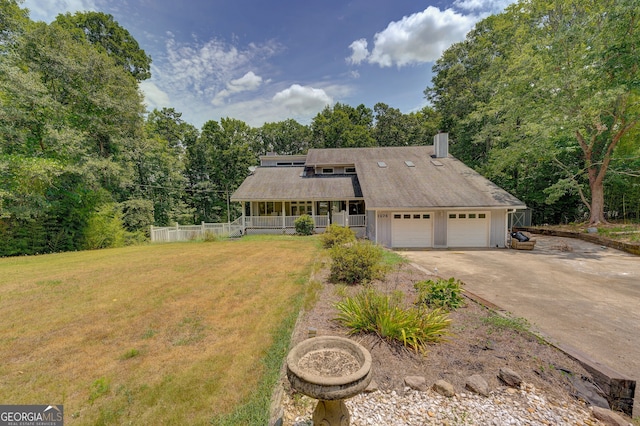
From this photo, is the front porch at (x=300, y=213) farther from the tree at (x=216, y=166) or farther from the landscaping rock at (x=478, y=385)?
the landscaping rock at (x=478, y=385)

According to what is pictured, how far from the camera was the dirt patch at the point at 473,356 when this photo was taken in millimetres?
2672

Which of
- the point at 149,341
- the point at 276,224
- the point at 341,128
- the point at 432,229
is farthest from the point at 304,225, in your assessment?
the point at 341,128

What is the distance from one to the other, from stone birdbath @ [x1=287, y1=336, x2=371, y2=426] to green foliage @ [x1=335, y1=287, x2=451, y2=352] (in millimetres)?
1177

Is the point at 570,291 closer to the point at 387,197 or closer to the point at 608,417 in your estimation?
the point at 608,417

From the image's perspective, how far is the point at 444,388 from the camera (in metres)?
2.50

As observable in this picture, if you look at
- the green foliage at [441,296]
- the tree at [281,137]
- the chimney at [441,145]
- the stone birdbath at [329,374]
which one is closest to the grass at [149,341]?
the stone birdbath at [329,374]

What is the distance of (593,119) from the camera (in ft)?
39.5

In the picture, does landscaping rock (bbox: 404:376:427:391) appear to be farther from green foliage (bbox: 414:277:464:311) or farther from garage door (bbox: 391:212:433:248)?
garage door (bbox: 391:212:433:248)

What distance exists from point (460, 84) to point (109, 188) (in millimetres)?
30461

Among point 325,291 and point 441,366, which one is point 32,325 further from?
point 441,366

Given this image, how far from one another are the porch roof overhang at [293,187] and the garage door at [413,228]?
4.05 metres

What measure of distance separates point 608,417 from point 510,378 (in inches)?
27.8

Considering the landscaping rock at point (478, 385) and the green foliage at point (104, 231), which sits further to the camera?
the green foliage at point (104, 231)

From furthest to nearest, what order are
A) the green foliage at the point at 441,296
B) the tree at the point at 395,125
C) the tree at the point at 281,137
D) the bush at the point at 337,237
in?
1. the tree at the point at 281,137
2. the tree at the point at 395,125
3. the bush at the point at 337,237
4. the green foliage at the point at 441,296
